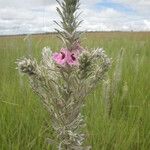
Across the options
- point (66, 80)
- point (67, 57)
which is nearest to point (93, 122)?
point (66, 80)

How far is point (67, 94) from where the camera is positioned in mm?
1259

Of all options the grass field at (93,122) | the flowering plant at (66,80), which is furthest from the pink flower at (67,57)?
the grass field at (93,122)

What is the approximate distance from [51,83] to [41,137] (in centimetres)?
129

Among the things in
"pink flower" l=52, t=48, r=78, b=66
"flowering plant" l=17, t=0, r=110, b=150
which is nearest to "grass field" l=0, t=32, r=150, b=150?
"flowering plant" l=17, t=0, r=110, b=150

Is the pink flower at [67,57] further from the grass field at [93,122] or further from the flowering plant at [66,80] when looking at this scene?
the grass field at [93,122]

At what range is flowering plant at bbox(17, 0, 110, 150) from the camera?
1.19m

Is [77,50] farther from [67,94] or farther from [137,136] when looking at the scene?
[137,136]

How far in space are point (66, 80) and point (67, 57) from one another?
13 cm

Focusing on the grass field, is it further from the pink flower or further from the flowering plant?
the pink flower

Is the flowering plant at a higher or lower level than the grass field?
higher

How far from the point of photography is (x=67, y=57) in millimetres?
1144

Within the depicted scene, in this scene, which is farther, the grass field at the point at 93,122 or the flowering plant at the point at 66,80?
the grass field at the point at 93,122

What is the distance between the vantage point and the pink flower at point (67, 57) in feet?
3.74

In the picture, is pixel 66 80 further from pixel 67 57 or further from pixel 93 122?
pixel 93 122
